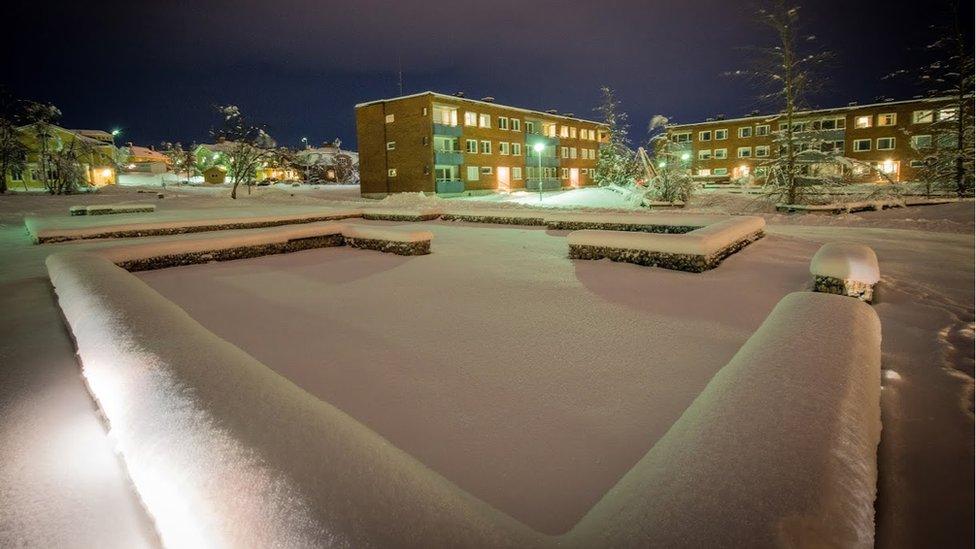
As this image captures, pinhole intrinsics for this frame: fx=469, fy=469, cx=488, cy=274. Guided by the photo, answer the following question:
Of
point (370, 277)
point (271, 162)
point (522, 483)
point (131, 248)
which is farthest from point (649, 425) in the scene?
point (271, 162)

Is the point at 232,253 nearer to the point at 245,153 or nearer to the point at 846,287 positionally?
the point at 846,287

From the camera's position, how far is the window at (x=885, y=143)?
2095 inches

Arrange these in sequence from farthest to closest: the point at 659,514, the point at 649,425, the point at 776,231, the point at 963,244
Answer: the point at 776,231
the point at 963,244
the point at 649,425
the point at 659,514

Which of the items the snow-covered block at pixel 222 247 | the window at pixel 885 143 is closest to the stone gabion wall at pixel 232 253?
the snow-covered block at pixel 222 247

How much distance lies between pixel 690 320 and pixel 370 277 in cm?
556

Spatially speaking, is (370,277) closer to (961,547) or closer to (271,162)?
(961,547)

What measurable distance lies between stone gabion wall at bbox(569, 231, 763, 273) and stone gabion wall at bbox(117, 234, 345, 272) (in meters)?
6.49

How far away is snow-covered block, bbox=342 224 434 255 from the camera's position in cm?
1082

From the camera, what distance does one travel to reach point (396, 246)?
11094mm

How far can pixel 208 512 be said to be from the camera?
5.94 feet

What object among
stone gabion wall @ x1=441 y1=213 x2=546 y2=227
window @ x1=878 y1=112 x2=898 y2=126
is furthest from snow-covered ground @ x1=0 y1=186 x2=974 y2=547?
window @ x1=878 y1=112 x2=898 y2=126

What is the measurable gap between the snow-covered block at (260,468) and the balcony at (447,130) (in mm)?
39586

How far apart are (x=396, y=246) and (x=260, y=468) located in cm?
932

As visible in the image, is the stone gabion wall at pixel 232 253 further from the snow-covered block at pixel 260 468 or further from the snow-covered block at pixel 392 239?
the snow-covered block at pixel 260 468
